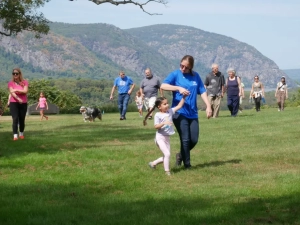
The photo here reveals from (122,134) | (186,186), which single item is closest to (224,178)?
(186,186)

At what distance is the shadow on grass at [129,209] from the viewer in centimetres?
773

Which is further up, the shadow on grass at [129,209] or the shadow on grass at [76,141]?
the shadow on grass at [129,209]

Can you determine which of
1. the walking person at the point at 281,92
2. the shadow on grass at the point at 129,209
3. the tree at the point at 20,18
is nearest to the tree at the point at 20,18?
the tree at the point at 20,18

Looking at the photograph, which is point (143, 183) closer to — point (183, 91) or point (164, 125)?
point (164, 125)

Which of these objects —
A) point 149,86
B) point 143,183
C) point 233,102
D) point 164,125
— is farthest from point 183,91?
point 233,102

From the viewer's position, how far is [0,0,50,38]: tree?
122ft

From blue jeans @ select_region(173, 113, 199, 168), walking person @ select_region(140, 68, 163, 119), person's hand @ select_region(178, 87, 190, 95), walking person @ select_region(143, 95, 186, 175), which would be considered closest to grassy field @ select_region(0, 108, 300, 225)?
walking person @ select_region(143, 95, 186, 175)

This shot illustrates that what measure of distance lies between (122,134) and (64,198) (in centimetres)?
1123

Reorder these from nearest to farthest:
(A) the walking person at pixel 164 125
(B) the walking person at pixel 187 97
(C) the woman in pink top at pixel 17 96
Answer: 1. (A) the walking person at pixel 164 125
2. (B) the walking person at pixel 187 97
3. (C) the woman in pink top at pixel 17 96

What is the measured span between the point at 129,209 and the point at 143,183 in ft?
7.33

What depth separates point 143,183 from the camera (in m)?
10.7

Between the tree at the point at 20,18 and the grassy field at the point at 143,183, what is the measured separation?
2018cm

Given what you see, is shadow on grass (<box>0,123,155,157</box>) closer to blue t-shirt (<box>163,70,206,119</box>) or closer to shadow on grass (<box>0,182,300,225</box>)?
blue t-shirt (<box>163,70,206,119</box>)

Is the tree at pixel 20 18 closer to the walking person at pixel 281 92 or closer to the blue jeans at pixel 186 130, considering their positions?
the walking person at pixel 281 92
